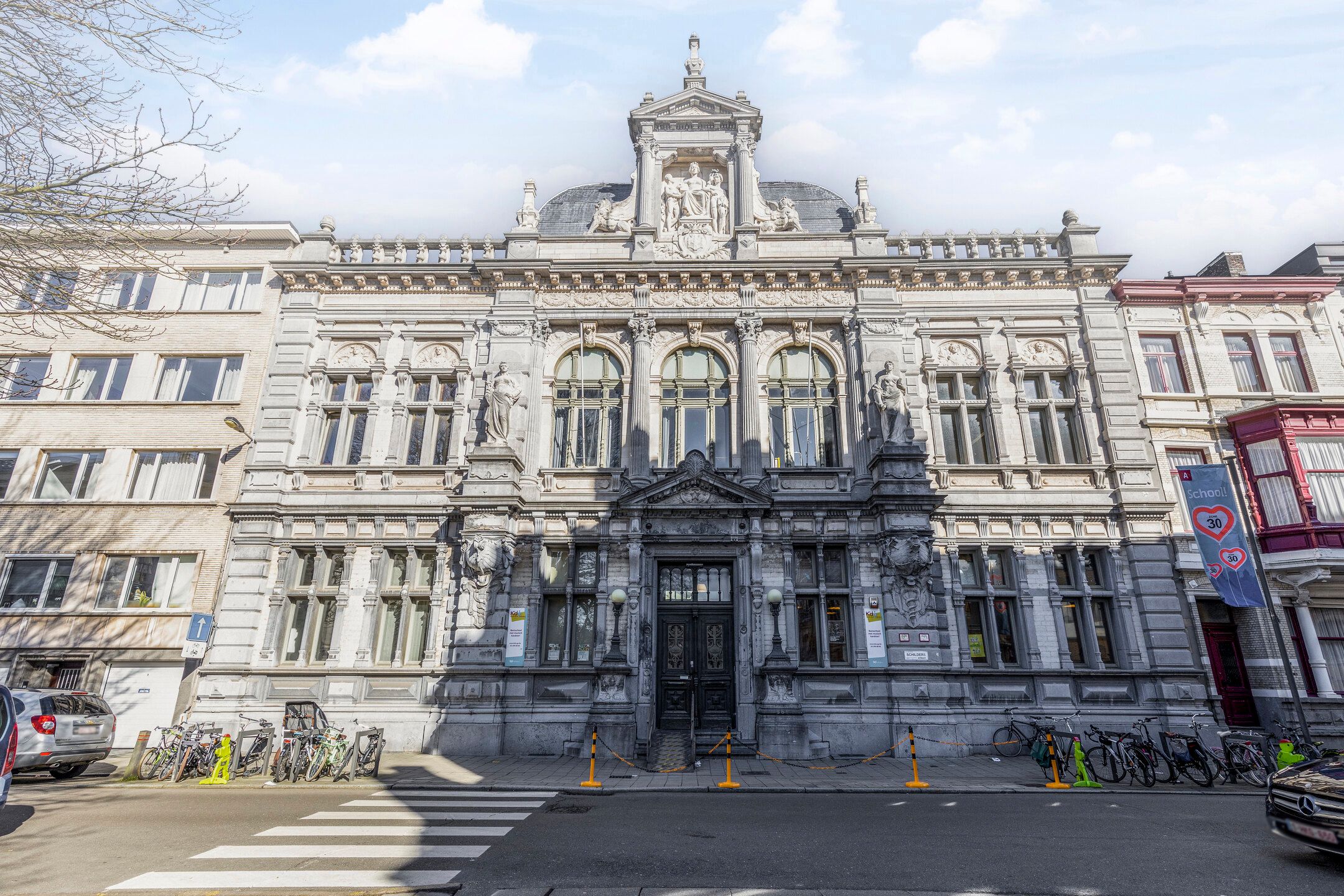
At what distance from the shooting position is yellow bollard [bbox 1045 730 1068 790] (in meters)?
12.5

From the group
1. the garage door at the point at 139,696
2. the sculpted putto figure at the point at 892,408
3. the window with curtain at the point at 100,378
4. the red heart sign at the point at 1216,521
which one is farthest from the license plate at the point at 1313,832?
the window with curtain at the point at 100,378

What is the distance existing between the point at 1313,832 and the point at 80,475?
2881cm

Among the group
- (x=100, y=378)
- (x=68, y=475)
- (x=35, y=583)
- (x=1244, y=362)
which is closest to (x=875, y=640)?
(x=1244, y=362)

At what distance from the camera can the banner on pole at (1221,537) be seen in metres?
15.6

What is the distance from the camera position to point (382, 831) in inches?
346

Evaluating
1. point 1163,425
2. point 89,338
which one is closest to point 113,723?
point 89,338

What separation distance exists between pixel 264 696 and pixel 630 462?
38.3ft

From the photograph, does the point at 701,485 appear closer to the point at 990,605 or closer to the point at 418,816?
the point at 990,605

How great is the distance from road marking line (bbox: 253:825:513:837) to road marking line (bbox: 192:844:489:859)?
1.74 feet

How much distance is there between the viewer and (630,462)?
18.8m

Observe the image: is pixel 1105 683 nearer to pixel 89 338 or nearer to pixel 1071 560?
pixel 1071 560

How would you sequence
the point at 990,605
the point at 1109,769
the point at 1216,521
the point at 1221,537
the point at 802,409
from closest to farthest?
the point at 1109,769
the point at 1221,537
the point at 1216,521
the point at 990,605
the point at 802,409

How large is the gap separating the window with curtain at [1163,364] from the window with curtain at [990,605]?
8.29m

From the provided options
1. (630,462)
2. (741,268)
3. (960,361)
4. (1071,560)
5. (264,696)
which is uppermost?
(741,268)
